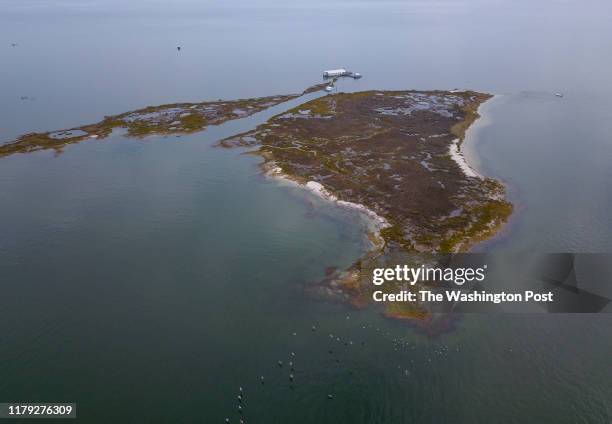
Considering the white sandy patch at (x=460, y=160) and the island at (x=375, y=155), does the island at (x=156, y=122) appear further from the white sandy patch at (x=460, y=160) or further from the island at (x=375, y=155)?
the white sandy patch at (x=460, y=160)

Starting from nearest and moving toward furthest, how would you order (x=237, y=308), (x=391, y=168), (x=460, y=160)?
(x=237, y=308) < (x=391, y=168) < (x=460, y=160)

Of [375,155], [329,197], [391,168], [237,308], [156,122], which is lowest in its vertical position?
[237,308]

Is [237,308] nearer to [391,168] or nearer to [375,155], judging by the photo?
[391,168]

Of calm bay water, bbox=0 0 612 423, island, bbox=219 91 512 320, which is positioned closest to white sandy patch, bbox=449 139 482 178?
island, bbox=219 91 512 320

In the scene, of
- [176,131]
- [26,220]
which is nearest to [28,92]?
[176,131]

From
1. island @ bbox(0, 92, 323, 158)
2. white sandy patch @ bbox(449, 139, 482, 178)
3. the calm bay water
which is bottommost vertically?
the calm bay water

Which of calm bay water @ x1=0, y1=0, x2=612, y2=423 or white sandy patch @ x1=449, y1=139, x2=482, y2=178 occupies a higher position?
white sandy patch @ x1=449, y1=139, x2=482, y2=178

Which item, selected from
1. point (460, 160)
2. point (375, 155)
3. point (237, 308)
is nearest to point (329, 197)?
point (375, 155)

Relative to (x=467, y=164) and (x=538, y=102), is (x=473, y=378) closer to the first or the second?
(x=467, y=164)

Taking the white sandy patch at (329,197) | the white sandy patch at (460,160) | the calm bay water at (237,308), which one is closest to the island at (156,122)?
the calm bay water at (237,308)

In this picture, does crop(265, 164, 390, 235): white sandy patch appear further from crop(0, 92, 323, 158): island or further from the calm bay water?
crop(0, 92, 323, 158): island

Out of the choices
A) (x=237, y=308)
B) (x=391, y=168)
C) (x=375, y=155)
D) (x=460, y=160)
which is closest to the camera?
(x=237, y=308)
